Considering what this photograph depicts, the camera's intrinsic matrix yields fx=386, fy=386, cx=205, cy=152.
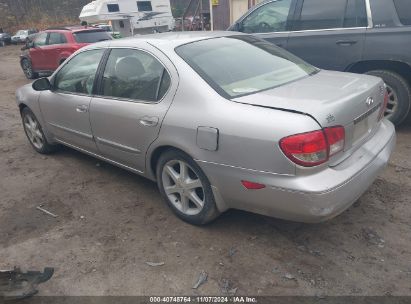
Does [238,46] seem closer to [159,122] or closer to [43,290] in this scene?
[159,122]

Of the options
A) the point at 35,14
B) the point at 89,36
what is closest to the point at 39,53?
the point at 89,36

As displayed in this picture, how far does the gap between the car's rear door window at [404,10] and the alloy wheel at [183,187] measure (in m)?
3.45

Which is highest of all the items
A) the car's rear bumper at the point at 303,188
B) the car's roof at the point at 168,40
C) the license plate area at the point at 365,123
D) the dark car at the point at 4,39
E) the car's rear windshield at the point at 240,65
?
the car's roof at the point at 168,40

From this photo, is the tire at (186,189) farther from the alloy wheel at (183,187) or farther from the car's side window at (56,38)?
the car's side window at (56,38)

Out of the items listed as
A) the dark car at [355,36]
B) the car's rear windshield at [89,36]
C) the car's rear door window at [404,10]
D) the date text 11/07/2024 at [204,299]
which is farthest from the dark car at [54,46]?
the date text 11/07/2024 at [204,299]

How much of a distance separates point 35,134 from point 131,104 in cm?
237

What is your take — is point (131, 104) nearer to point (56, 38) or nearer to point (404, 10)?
point (404, 10)

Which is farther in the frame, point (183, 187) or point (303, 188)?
point (183, 187)

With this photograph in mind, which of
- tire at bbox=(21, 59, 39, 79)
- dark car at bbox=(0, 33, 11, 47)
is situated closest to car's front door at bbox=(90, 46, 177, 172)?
tire at bbox=(21, 59, 39, 79)

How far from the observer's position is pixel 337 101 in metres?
2.61

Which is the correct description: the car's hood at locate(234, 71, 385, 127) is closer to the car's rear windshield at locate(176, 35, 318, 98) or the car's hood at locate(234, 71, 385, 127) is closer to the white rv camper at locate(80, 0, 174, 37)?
the car's rear windshield at locate(176, 35, 318, 98)

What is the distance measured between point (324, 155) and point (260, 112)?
0.50 m

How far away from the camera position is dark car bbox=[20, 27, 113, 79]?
1066cm

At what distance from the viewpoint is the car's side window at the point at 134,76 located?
3267 millimetres
